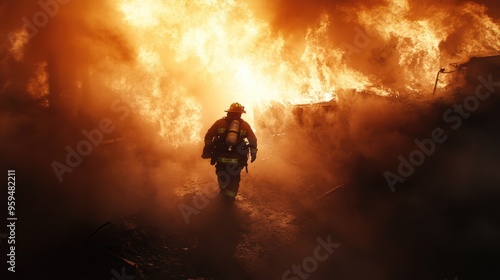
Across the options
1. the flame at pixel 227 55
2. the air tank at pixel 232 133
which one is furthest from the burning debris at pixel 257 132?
the air tank at pixel 232 133

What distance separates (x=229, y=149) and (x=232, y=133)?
39 centimetres

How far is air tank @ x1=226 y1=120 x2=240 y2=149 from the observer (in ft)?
21.7

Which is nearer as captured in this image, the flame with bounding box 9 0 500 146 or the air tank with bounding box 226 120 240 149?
the air tank with bounding box 226 120 240 149

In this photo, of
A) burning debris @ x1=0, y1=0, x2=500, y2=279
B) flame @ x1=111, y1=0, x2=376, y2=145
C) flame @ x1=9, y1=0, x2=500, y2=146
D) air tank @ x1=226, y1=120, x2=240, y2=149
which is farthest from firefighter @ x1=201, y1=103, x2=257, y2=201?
flame @ x1=111, y1=0, x2=376, y2=145

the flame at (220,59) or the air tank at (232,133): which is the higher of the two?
the flame at (220,59)

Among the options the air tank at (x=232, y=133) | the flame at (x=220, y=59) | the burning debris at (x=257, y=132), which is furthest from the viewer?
the flame at (x=220, y=59)

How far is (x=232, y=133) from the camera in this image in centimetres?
677

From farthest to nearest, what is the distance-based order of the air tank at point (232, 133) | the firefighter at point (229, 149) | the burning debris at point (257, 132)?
the firefighter at point (229, 149) → the air tank at point (232, 133) → the burning debris at point (257, 132)

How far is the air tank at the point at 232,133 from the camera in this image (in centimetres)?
663

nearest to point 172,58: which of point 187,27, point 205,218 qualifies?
point 187,27

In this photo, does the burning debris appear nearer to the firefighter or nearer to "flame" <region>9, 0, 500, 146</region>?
"flame" <region>9, 0, 500, 146</region>

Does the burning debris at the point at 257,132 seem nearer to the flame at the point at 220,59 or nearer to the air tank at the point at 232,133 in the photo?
the flame at the point at 220,59

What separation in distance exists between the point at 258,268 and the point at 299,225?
1759 millimetres

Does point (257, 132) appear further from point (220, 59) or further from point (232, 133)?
point (232, 133)
